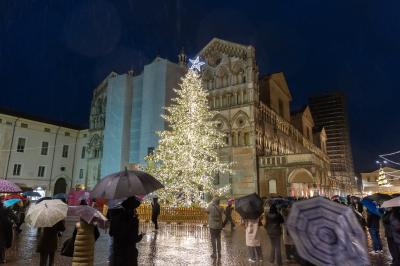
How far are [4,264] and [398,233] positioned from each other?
10.7m

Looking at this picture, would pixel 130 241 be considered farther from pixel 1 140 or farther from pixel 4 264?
pixel 1 140

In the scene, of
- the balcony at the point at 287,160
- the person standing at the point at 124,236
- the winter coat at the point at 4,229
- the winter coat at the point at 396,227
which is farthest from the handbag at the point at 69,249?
the balcony at the point at 287,160

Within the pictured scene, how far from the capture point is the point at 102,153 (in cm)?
4475

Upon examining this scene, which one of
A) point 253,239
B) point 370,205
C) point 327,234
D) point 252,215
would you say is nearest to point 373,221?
point 370,205

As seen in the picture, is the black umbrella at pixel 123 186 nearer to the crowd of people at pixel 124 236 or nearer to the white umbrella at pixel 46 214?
the crowd of people at pixel 124 236

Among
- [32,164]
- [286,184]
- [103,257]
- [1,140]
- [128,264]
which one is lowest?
[103,257]

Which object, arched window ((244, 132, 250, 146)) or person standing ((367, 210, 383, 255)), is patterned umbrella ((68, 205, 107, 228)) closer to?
person standing ((367, 210, 383, 255))

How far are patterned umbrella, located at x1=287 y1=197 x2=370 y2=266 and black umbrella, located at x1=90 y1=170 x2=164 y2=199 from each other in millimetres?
3573

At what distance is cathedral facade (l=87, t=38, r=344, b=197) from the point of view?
109 ft

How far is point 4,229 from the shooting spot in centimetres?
729

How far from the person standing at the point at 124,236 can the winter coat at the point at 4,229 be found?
3.65m

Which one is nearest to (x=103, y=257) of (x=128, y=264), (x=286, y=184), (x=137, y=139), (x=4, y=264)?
(x=4, y=264)

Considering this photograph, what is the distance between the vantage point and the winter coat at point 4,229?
7219 mm

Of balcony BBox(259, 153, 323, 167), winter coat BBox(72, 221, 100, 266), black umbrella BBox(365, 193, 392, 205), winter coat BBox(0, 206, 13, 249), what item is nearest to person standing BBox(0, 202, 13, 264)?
winter coat BBox(0, 206, 13, 249)
